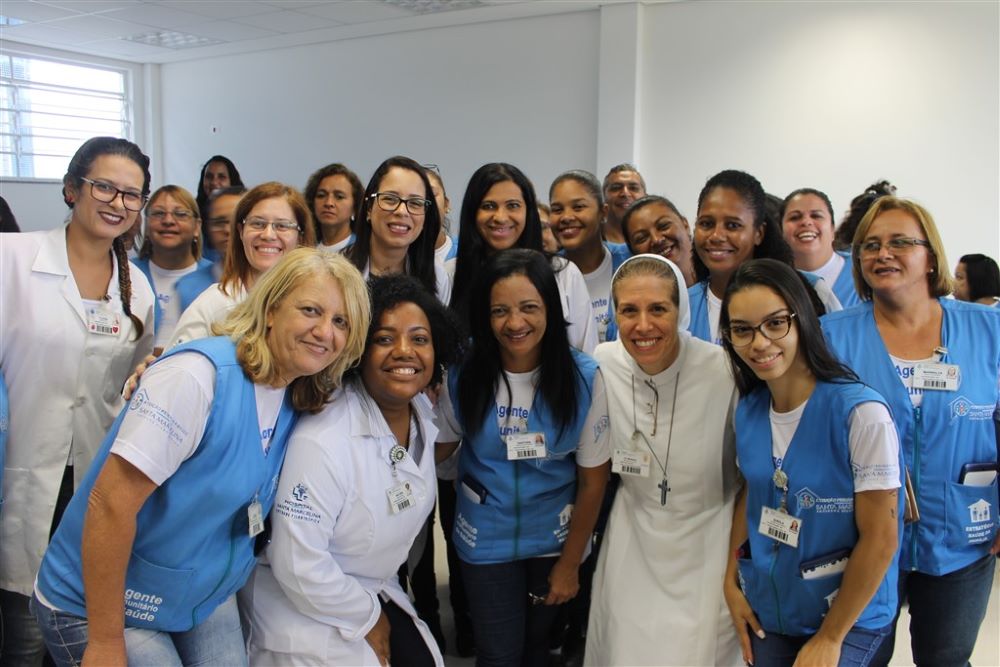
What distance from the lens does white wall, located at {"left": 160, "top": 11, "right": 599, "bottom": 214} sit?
7.58 metres

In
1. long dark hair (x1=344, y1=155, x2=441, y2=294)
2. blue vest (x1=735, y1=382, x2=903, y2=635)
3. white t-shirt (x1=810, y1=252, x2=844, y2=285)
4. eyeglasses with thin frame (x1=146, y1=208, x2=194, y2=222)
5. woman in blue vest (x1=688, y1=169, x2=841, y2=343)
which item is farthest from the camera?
white t-shirt (x1=810, y1=252, x2=844, y2=285)

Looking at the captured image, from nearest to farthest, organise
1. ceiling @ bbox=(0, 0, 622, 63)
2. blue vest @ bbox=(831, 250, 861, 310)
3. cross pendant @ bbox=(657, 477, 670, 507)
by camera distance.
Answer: cross pendant @ bbox=(657, 477, 670, 507) → blue vest @ bbox=(831, 250, 861, 310) → ceiling @ bbox=(0, 0, 622, 63)

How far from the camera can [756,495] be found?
1.93 meters

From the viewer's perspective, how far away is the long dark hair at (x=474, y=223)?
9.21ft

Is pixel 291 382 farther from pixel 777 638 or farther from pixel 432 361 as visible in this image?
pixel 777 638

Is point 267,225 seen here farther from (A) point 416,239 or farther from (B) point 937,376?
(B) point 937,376

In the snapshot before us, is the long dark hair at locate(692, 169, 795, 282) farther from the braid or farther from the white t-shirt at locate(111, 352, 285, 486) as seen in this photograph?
the braid

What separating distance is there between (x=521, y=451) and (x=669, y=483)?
1.51ft

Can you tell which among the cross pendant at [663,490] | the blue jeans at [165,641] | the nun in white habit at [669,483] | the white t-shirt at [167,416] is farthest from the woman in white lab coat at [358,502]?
the cross pendant at [663,490]

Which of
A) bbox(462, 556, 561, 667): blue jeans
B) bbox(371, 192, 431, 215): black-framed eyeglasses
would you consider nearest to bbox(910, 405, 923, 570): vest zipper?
bbox(462, 556, 561, 667): blue jeans

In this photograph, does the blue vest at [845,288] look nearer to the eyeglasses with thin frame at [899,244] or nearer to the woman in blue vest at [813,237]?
the woman in blue vest at [813,237]

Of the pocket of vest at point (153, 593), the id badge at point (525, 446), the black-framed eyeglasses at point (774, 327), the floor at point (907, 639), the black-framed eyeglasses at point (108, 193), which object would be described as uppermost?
the black-framed eyeglasses at point (108, 193)

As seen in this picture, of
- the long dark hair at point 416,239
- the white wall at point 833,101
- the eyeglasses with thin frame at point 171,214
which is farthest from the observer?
the white wall at point 833,101

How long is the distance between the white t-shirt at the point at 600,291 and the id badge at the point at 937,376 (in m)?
1.36
